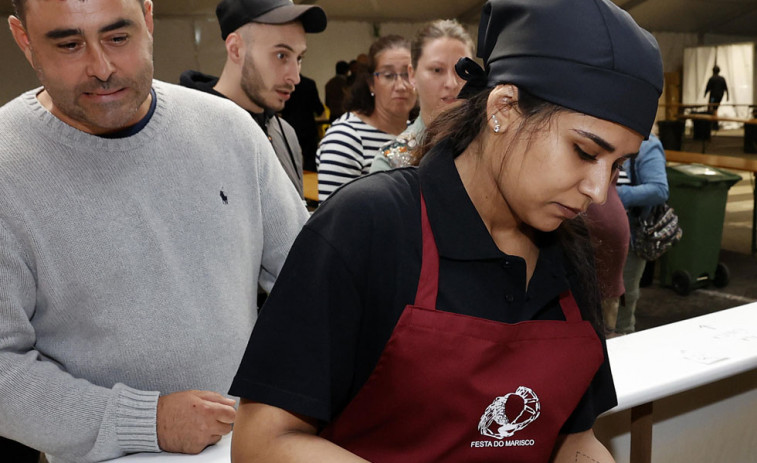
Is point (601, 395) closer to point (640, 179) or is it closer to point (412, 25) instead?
point (640, 179)

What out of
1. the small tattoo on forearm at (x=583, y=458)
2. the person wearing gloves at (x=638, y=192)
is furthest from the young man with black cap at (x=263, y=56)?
the person wearing gloves at (x=638, y=192)

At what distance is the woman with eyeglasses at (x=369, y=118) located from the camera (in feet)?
8.71

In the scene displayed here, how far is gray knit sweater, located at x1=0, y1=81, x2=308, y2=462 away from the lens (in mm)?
1247

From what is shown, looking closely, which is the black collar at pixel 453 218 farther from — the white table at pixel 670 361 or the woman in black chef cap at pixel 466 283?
the white table at pixel 670 361

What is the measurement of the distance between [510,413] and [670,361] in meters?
0.81

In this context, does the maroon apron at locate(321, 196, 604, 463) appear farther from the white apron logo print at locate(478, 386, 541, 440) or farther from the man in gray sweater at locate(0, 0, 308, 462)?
the man in gray sweater at locate(0, 0, 308, 462)

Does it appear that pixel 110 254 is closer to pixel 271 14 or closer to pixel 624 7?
pixel 271 14

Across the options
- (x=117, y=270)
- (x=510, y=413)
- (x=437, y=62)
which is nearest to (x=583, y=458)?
(x=510, y=413)

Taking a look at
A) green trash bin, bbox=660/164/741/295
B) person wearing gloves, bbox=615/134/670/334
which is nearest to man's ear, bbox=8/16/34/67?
person wearing gloves, bbox=615/134/670/334

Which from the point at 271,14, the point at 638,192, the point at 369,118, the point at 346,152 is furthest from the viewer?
the point at 638,192

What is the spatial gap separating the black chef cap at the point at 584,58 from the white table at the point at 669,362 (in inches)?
30.7

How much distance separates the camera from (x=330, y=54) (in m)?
11.0

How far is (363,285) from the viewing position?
36.2 inches

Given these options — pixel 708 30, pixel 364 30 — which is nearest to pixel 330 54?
pixel 364 30
